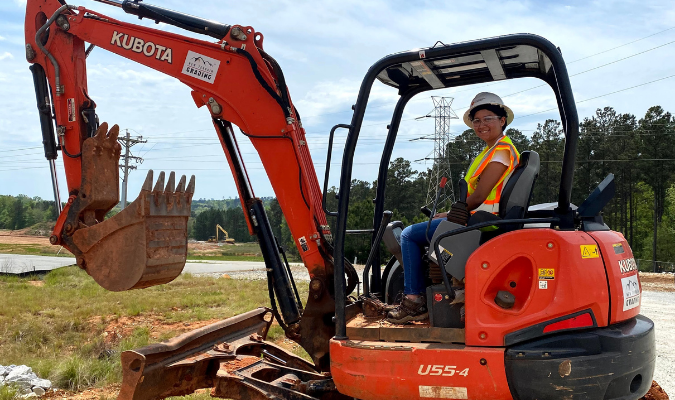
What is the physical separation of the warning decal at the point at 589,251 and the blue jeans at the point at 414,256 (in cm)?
103

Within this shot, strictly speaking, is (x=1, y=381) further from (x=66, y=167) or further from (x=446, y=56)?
(x=446, y=56)

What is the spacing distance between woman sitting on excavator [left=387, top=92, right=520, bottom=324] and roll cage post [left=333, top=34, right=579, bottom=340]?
1.23ft

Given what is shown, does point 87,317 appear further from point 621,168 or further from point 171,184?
point 621,168

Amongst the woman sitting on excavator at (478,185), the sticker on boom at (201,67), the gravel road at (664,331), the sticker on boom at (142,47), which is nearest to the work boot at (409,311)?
the woman sitting on excavator at (478,185)

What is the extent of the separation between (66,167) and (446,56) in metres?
3.75

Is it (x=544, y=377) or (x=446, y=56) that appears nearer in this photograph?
(x=544, y=377)

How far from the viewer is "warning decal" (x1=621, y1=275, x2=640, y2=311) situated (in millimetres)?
3586

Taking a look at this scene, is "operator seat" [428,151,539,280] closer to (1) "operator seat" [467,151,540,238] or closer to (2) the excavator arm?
(1) "operator seat" [467,151,540,238]

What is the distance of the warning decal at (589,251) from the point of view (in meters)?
3.42

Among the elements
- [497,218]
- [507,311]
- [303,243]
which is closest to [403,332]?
[507,311]

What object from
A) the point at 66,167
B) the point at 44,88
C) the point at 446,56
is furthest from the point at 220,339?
the point at 446,56

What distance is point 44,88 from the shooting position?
5.44 metres

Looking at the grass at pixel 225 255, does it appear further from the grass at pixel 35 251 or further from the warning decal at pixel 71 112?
the warning decal at pixel 71 112

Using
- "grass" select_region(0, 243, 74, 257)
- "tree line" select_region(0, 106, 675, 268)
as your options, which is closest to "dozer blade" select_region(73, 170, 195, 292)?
"tree line" select_region(0, 106, 675, 268)
